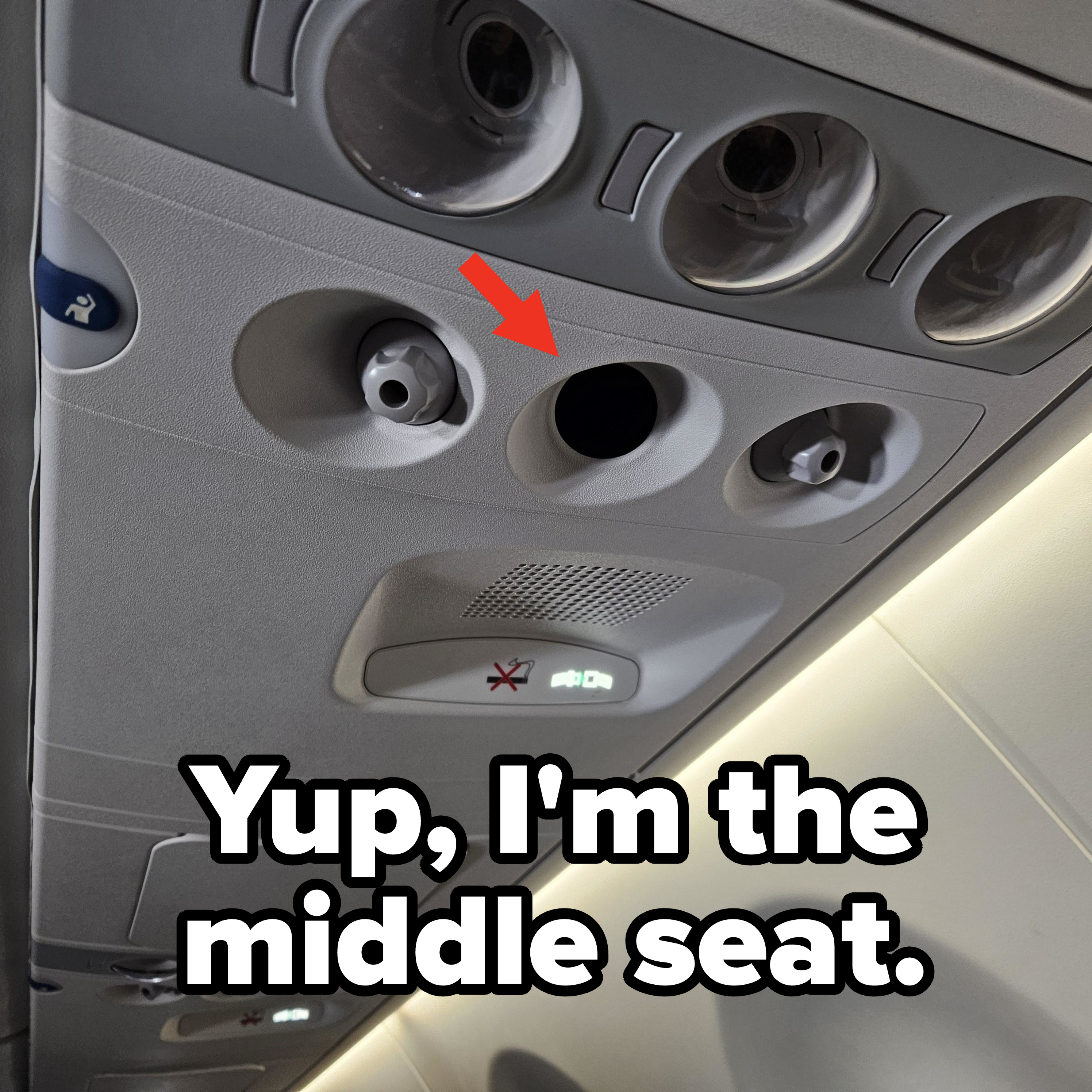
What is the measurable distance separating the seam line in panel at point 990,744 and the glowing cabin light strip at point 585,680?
0.34m

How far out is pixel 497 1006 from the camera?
2.01 meters

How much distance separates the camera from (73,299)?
0.60 meters

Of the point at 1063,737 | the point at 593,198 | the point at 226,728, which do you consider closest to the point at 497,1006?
the point at 226,728

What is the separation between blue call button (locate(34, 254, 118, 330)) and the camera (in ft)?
1.95

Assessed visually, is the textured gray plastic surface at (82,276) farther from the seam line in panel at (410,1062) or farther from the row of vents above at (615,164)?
the seam line in panel at (410,1062)

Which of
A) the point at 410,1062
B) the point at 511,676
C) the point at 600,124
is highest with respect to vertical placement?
the point at 600,124

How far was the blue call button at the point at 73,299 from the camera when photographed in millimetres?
594

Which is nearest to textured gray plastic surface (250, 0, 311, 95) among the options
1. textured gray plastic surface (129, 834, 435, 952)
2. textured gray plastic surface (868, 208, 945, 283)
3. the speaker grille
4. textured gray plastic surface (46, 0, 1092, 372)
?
textured gray plastic surface (46, 0, 1092, 372)

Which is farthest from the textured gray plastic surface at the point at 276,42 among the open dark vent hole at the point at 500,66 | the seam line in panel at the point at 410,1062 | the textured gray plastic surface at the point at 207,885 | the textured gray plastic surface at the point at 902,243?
the seam line in panel at the point at 410,1062

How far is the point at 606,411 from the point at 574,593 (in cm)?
28

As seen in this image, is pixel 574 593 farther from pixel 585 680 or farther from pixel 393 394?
pixel 393 394

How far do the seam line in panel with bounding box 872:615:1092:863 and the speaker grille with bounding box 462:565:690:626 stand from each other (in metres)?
0.32

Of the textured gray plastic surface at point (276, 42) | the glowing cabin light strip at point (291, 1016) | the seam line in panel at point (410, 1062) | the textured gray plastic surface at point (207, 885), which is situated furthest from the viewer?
the seam line in panel at point (410, 1062)

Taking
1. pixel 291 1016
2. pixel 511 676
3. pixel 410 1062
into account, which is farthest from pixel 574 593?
pixel 410 1062
